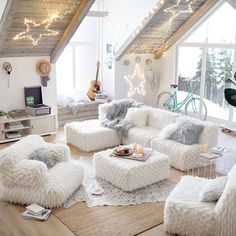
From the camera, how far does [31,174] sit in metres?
3.78

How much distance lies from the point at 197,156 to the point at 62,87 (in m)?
4.29

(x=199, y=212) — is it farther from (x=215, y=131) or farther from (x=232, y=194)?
(x=215, y=131)

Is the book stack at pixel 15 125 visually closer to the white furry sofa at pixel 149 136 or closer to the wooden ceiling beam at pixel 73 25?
the white furry sofa at pixel 149 136

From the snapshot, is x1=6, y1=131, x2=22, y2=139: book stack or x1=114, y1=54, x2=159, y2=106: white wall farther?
x1=114, y1=54, x2=159, y2=106: white wall

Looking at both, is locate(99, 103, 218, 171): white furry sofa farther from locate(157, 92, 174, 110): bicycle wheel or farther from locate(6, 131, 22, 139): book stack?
locate(157, 92, 174, 110): bicycle wheel

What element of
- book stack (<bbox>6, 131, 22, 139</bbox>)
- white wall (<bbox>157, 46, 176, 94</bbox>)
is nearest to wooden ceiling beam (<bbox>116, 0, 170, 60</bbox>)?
white wall (<bbox>157, 46, 176, 94</bbox>)

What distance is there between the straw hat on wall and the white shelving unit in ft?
2.82

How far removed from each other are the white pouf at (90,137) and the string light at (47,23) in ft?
5.50

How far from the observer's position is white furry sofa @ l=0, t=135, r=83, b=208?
3787 millimetres

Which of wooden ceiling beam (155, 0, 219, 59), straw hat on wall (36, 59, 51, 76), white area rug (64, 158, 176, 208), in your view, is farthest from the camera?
wooden ceiling beam (155, 0, 219, 59)

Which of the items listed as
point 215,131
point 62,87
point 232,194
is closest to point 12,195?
point 232,194

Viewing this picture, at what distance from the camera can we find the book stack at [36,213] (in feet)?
11.9

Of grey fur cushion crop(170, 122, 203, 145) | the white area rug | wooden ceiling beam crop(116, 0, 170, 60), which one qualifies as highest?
wooden ceiling beam crop(116, 0, 170, 60)

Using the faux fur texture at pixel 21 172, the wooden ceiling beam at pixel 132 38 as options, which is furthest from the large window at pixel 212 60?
the faux fur texture at pixel 21 172
